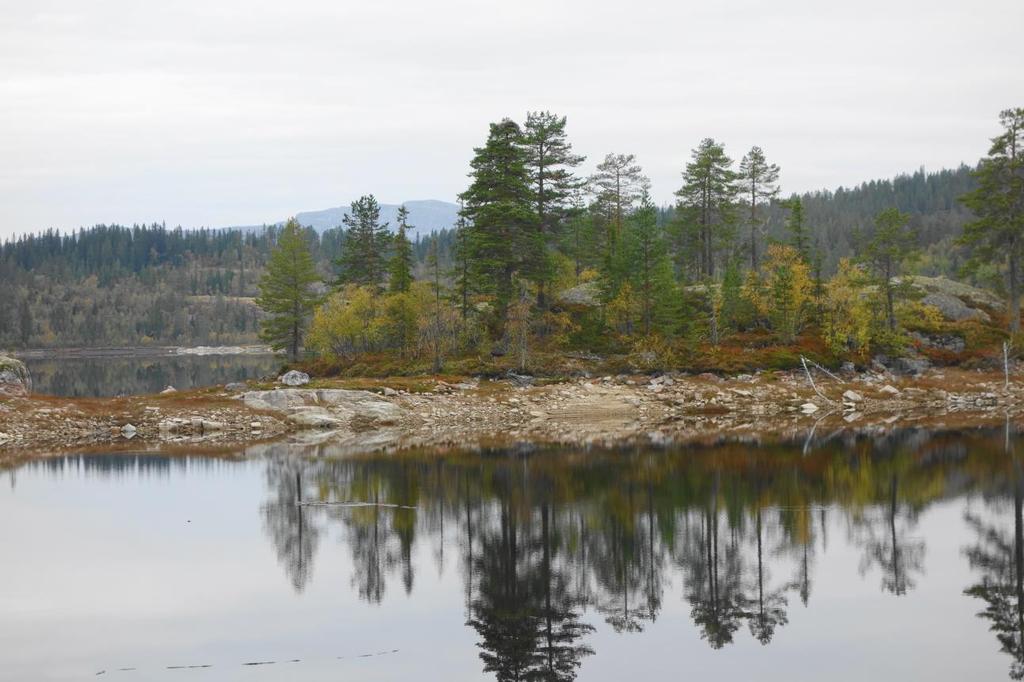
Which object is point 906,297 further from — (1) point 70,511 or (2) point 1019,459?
(1) point 70,511

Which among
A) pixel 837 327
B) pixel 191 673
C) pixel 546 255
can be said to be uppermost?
pixel 546 255

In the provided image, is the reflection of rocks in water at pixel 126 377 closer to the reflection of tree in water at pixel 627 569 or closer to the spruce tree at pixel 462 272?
the spruce tree at pixel 462 272

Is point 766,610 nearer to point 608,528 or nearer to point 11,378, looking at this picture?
point 608,528

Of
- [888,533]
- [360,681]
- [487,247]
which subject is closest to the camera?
[360,681]

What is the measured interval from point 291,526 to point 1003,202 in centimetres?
6312

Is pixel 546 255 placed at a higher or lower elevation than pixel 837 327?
higher

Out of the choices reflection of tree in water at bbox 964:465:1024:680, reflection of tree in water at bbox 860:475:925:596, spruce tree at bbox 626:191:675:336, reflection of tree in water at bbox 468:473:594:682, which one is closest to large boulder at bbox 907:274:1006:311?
spruce tree at bbox 626:191:675:336

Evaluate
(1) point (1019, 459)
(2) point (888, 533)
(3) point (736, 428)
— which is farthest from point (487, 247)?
(2) point (888, 533)

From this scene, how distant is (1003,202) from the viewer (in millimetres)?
71375

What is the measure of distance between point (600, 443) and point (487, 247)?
2463 centimetres

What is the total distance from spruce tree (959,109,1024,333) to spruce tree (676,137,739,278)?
1960 centimetres

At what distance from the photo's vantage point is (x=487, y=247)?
68.9 meters

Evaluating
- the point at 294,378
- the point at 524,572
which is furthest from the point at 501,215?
the point at 524,572

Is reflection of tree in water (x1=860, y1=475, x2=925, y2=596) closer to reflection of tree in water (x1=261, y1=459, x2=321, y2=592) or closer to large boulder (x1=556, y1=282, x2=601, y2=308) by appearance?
reflection of tree in water (x1=261, y1=459, x2=321, y2=592)
